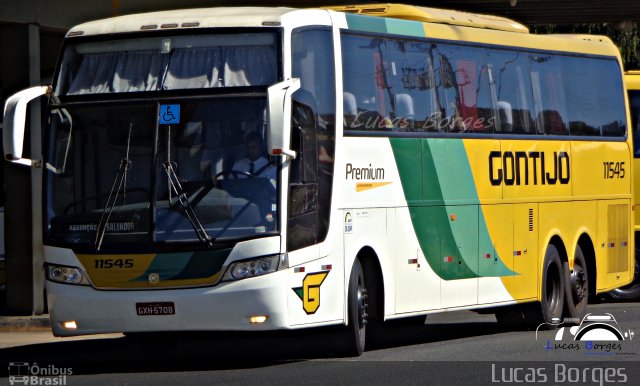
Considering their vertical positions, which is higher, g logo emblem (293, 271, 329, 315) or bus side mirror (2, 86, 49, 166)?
bus side mirror (2, 86, 49, 166)

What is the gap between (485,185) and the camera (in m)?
17.0

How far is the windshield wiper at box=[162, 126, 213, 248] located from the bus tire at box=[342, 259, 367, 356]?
1.87 m

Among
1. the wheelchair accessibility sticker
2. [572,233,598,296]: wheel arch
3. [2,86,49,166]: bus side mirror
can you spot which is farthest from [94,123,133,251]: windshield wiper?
[572,233,598,296]: wheel arch

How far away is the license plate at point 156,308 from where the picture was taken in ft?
41.9

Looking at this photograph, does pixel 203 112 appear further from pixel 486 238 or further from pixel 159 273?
pixel 486 238

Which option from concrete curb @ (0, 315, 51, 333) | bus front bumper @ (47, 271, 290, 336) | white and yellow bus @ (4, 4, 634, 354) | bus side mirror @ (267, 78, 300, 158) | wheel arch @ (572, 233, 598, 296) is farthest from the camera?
wheel arch @ (572, 233, 598, 296)

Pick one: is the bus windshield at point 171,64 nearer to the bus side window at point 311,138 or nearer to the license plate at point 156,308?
the bus side window at point 311,138

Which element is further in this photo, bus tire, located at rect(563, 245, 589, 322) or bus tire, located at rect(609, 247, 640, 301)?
bus tire, located at rect(609, 247, 640, 301)

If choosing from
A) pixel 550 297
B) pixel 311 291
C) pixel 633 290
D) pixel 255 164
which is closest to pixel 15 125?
pixel 255 164

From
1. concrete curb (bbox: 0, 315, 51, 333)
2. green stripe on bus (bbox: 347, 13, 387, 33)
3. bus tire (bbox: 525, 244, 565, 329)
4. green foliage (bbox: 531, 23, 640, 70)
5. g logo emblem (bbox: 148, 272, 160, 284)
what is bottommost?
concrete curb (bbox: 0, 315, 51, 333)

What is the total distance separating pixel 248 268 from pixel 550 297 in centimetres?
704

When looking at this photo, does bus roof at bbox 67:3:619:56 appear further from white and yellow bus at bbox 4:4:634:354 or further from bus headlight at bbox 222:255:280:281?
bus headlight at bbox 222:255:280:281

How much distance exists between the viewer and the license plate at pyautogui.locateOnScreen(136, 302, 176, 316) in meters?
12.8

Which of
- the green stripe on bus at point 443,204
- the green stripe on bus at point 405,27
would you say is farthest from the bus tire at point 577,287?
the green stripe on bus at point 405,27
